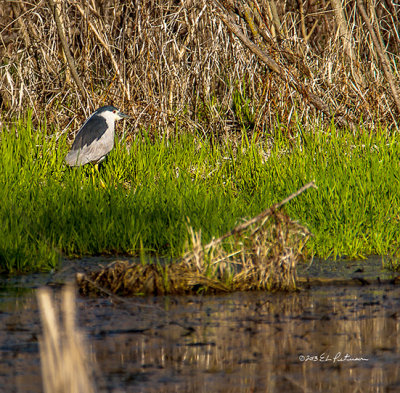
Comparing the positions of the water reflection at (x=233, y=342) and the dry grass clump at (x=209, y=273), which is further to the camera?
the dry grass clump at (x=209, y=273)

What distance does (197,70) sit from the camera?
864 centimetres

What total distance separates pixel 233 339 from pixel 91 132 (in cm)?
422

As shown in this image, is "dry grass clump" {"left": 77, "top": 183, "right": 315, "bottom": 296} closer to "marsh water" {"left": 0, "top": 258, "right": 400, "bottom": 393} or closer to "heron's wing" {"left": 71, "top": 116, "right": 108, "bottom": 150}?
"marsh water" {"left": 0, "top": 258, "right": 400, "bottom": 393}

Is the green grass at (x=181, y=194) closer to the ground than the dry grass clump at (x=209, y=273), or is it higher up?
higher up

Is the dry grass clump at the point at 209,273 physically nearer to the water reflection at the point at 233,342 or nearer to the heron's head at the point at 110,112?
the water reflection at the point at 233,342

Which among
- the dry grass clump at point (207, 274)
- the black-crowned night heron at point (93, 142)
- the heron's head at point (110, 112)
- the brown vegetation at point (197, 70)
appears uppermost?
the brown vegetation at point (197, 70)

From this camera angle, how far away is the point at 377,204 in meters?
5.92

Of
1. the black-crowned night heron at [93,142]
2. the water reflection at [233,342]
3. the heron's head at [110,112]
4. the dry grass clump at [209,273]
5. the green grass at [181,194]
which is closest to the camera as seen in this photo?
the water reflection at [233,342]

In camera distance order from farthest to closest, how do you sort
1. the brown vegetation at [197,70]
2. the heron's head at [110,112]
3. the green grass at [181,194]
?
1. the brown vegetation at [197,70]
2. the heron's head at [110,112]
3. the green grass at [181,194]

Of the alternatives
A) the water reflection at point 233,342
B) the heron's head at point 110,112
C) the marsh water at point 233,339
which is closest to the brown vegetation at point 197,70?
the heron's head at point 110,112

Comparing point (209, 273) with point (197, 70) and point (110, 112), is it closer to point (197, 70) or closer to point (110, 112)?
point (110, 112)

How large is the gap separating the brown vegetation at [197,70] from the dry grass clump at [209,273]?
394 centimetres

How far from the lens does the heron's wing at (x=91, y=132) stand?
282 inches

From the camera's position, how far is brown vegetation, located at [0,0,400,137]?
836cm
